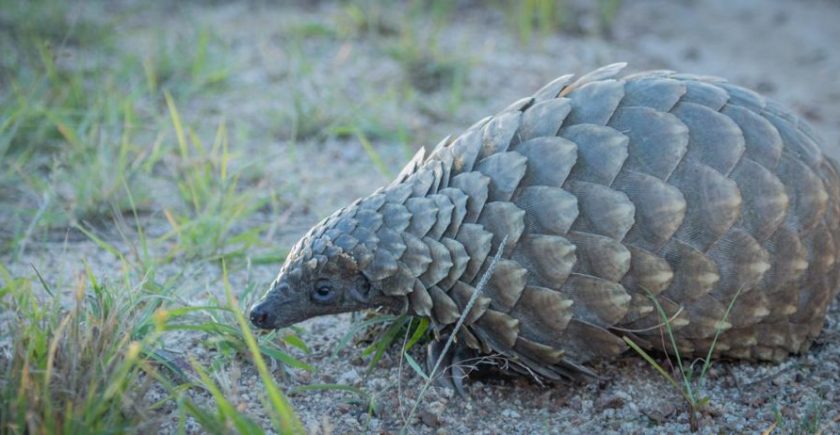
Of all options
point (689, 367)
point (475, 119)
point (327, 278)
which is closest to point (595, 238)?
point (689, 367)

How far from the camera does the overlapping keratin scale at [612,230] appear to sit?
2.66 meters

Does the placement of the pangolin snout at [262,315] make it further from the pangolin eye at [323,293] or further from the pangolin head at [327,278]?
the pangolin eye at [323,293]

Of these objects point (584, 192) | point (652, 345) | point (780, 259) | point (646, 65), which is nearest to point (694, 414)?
point (652, 345)

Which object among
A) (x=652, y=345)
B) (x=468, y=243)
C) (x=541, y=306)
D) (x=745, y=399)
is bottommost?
(x=745, y=399)

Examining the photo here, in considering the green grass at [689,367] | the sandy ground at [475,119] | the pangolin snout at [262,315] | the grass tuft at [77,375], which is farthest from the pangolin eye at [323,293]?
the green grass at [689,367]

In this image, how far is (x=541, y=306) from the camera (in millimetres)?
2678

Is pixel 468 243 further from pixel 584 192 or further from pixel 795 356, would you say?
pixel 795 356

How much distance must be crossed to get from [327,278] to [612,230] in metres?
0.83

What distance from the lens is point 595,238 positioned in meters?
2.65

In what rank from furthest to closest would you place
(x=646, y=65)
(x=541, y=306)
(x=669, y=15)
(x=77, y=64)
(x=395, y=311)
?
(x=669, y=15) → (x=646, y=65) → (x=77, y=64) → (x=395, y=311) → (x=541, y=306)

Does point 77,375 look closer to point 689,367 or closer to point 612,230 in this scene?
point 612,230

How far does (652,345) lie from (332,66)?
11.3 ft

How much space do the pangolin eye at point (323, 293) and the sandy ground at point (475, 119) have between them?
0.99 feet

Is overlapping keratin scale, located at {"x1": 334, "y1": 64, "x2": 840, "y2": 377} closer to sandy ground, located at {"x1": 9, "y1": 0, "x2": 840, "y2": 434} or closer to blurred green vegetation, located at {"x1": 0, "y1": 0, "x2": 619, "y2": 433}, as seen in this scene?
A: sandy ground, located at {"x1": 9, "y1": 0, "x2": 840, "y2": 434}
